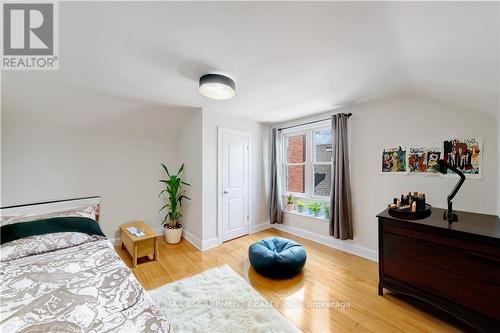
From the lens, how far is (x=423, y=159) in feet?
7.70

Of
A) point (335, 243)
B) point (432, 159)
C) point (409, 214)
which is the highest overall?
point (432, 159)

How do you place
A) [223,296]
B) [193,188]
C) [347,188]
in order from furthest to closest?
[193,188], [347,188], [223,296]

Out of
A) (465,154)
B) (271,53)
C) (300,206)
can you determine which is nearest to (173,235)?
(300,206)

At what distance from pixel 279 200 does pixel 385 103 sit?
7.84ft

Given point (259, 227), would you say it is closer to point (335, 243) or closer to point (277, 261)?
point (335, 243)

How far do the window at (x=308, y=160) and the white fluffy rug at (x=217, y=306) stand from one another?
80.9 inches

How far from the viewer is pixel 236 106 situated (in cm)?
295

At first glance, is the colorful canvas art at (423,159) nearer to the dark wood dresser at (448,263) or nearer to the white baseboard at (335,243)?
the dark wood dresser at (448,263)

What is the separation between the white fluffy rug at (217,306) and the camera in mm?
1604

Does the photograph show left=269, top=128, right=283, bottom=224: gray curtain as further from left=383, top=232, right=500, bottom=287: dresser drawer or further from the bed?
the bed

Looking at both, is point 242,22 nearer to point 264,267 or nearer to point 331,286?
point 264,267

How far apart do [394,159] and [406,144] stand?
0.75 feet

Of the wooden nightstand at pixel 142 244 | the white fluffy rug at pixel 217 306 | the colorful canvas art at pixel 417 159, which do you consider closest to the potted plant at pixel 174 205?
the wooden nightstand at pixel 142 244

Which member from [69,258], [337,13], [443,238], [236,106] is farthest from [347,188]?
[69,258]
